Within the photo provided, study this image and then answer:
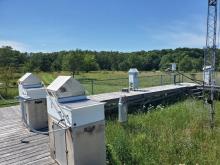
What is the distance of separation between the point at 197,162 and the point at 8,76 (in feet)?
44.1

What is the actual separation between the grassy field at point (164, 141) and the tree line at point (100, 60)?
16609 mm

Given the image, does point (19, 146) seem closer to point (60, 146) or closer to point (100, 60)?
point (60, 146)

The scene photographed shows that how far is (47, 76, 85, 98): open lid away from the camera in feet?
12.8

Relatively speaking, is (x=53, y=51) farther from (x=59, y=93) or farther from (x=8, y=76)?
(x=59, y=93)

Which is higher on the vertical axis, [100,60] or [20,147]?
[100,60]

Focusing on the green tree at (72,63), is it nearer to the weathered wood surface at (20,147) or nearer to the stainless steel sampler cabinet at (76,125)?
the weathered wood surface at (20,147)

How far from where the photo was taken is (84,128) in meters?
3.58

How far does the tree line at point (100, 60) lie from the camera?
118 ft

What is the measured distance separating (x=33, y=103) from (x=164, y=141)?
11.0 feet

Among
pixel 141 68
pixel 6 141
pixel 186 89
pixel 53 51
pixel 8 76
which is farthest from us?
pixel 53 51

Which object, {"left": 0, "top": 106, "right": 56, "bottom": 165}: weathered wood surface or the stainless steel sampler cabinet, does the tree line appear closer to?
{"left": 0, "top": 106, "right": 56, "bottom": 165}: weathered wood surface

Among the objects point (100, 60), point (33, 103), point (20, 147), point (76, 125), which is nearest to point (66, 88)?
point (76, 125)

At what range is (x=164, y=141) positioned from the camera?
5297 millimetres

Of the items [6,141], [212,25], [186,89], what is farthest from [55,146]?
[186,89]
